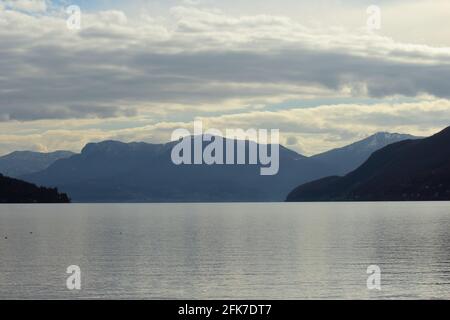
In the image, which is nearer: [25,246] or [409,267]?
[409,267]

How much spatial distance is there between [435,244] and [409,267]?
52.3m

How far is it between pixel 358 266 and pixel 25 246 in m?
94.8

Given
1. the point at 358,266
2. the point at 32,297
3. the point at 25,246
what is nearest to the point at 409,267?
the point at 358,266

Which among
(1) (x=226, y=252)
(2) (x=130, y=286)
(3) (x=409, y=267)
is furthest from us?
(1) (x=226, y=252)

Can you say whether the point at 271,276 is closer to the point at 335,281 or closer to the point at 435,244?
the point at 335,281

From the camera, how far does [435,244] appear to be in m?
174

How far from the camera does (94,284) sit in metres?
106

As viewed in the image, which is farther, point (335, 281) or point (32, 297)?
point (335, 281)

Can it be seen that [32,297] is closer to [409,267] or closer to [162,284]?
[162,284]

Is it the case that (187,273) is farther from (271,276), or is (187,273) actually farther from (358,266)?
(358,266)
